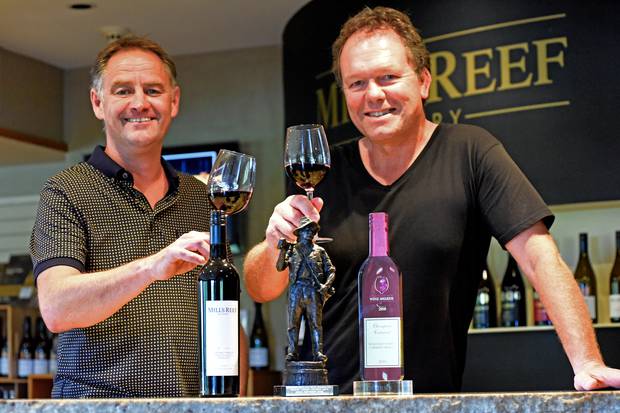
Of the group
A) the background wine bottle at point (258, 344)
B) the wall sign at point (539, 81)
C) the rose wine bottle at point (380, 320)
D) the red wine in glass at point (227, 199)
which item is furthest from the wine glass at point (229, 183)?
the background wine bottle at point (258, 344)

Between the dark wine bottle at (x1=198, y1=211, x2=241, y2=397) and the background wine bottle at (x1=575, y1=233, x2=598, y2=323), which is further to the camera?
the background wine bottle at (x1=575, y1=233, x2=598, y2=323)

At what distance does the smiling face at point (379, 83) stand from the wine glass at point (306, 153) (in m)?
0.48

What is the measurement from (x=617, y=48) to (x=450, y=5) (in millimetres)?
666

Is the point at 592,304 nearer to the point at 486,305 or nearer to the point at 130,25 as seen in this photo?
the point at 486,305

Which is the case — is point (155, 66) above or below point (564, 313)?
above

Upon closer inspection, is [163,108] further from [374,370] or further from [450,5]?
[450,5]

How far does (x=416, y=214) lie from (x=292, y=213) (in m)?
0.55

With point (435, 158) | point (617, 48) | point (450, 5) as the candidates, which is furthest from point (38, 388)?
point (435, 158)

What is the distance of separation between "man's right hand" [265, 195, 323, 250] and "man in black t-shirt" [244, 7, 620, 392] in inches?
12.7

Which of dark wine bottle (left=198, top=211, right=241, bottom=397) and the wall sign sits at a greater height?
the wall sign

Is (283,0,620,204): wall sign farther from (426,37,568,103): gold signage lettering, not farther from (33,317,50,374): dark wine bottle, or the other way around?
(33,317,50,374): dark wine bottle

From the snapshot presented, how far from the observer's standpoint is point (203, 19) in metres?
5.46

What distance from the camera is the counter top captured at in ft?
4.19

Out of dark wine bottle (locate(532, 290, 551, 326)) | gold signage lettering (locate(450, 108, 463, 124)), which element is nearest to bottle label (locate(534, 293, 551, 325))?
dark wine bottle (locate(532, 290, 551, 326))
